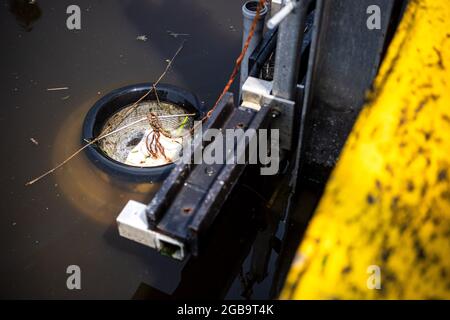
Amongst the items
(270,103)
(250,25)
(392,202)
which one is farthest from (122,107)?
(392,202)

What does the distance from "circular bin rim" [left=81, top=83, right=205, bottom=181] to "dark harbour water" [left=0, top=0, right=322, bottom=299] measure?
90 millimetres

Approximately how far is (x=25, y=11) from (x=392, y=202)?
5426 millimetres

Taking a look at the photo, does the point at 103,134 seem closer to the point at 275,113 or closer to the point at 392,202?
the point at 275,113

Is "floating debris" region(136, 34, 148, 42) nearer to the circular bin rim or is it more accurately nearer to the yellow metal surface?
the circular bin rim

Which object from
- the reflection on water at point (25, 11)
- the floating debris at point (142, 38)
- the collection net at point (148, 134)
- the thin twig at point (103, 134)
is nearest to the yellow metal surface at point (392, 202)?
the collection net at point (148, 134)

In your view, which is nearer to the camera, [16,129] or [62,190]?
[62,190]

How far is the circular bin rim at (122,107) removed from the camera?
439 centimetres

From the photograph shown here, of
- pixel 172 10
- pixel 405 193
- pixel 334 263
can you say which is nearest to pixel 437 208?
pixel 405 193

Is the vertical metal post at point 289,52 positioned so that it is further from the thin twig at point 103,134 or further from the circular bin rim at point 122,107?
the thin twig at point 103,134

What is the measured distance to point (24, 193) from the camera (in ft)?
14.2

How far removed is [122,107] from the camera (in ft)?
16.6

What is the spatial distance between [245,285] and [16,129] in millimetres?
2714
